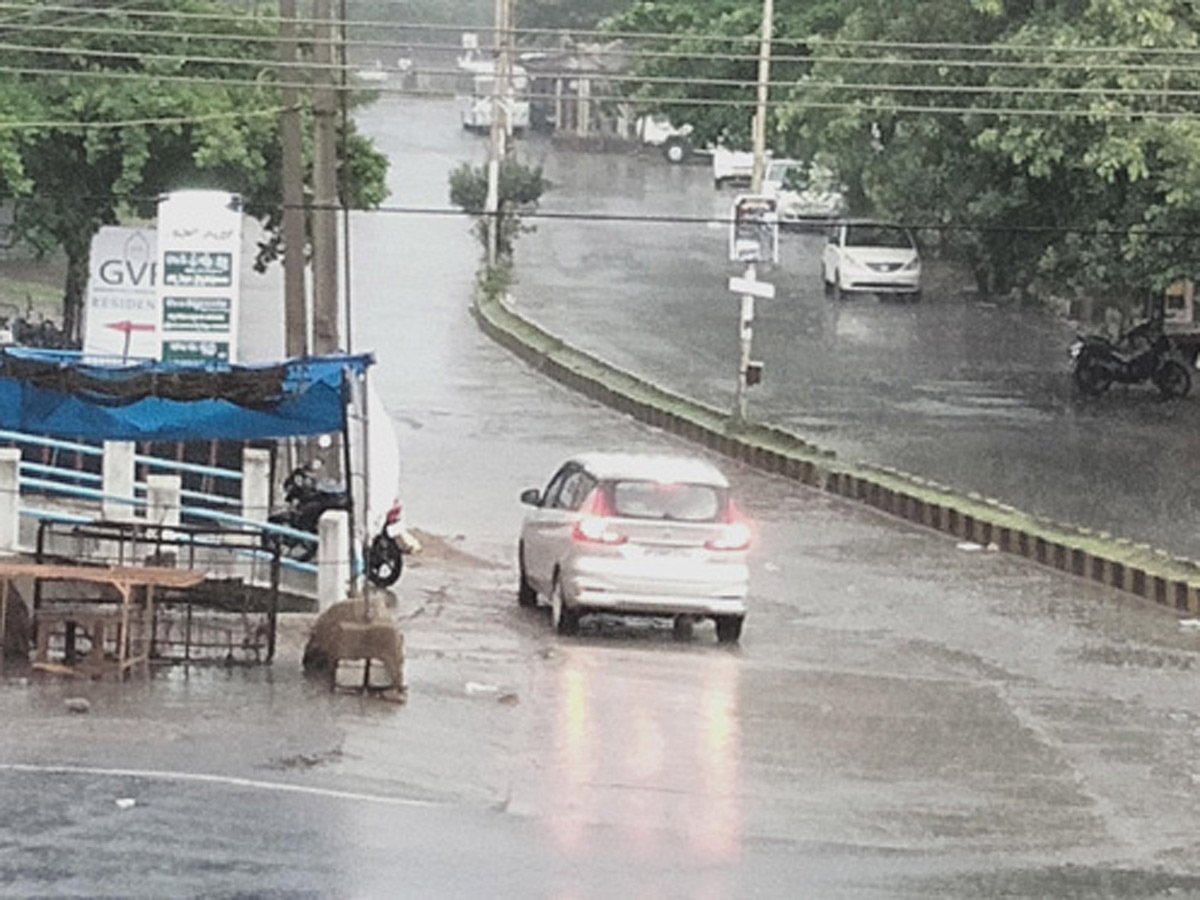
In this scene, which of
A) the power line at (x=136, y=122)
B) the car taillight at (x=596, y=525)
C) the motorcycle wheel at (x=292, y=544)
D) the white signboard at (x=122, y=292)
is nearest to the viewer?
the car taillight at (x=596, y=525)

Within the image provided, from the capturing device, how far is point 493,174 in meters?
54.5

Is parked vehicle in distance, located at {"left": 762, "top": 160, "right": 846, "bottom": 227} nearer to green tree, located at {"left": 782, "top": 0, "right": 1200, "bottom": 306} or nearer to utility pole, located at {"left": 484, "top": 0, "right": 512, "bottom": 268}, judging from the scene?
utility pole, located at {"left": 484, "top": 0, "right": 512, "bottom": 268}

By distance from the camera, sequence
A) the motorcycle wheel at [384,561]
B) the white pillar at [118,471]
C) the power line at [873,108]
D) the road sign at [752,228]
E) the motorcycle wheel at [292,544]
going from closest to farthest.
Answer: the motorcycle wheel at [292,544] < the motorcycle wheel at [384,561] < the white pillar at [118,471] < the power line at [873,108] < the road sign at [752,228]

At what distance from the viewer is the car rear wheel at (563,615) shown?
2117 centimetres

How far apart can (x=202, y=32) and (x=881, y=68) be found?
32.9 ft

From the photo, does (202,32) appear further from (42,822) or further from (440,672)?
(42,822)

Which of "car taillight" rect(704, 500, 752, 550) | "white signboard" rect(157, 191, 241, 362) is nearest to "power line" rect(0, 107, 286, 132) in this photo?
"white signboard" rect(157, 191, 241, 362)

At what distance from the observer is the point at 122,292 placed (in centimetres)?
2988

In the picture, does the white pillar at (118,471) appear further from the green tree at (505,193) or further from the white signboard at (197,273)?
the green tree at (505,193)

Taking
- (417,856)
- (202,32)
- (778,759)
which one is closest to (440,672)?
(778,759)

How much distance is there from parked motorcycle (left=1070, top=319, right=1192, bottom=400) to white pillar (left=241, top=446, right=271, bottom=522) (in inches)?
775

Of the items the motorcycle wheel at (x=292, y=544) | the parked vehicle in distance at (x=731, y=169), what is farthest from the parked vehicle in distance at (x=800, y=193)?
the motorcycle wheel at (x=292, y=544)

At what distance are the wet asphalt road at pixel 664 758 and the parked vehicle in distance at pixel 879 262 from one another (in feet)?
82.4

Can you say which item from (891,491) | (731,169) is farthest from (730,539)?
(731,169)
